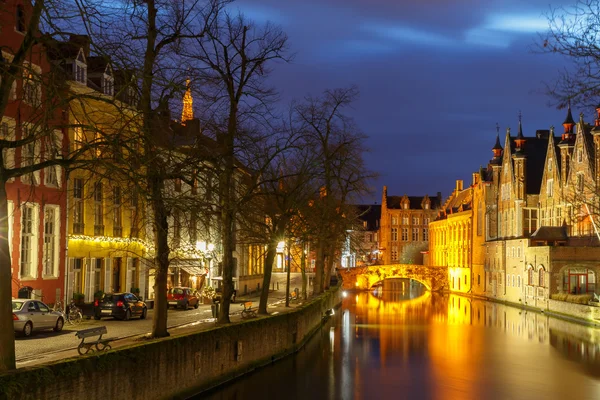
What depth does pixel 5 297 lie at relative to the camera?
14.5 metres

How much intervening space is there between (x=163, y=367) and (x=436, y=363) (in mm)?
19652

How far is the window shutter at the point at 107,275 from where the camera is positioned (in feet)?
144

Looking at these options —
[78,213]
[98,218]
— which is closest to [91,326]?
[78,213]

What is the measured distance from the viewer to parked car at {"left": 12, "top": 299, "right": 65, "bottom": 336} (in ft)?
90.6

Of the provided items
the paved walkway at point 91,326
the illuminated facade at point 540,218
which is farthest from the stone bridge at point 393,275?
the paved walkway at point 91,326

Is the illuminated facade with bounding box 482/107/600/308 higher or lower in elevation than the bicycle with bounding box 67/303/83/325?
higher

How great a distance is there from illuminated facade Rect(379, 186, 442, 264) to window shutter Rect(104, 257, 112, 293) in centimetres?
10928

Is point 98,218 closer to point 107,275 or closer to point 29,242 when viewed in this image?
point 107,275

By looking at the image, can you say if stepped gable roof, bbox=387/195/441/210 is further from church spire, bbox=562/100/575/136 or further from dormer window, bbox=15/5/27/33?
dormer window, bbox=15/5/27/33

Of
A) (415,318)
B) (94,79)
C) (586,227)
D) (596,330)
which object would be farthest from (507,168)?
(94,79)

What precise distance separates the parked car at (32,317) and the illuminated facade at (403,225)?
4846 inches

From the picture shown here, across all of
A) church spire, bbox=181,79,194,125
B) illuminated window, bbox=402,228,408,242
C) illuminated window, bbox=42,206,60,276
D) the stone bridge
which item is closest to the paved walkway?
illuminated window, bbox=42,206,60,276

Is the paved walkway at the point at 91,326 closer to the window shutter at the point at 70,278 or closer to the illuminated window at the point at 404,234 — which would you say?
the window shutter at the point at 70,278

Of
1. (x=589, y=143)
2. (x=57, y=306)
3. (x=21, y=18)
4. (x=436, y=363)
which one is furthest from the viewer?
Result: (x=589, y=143)
